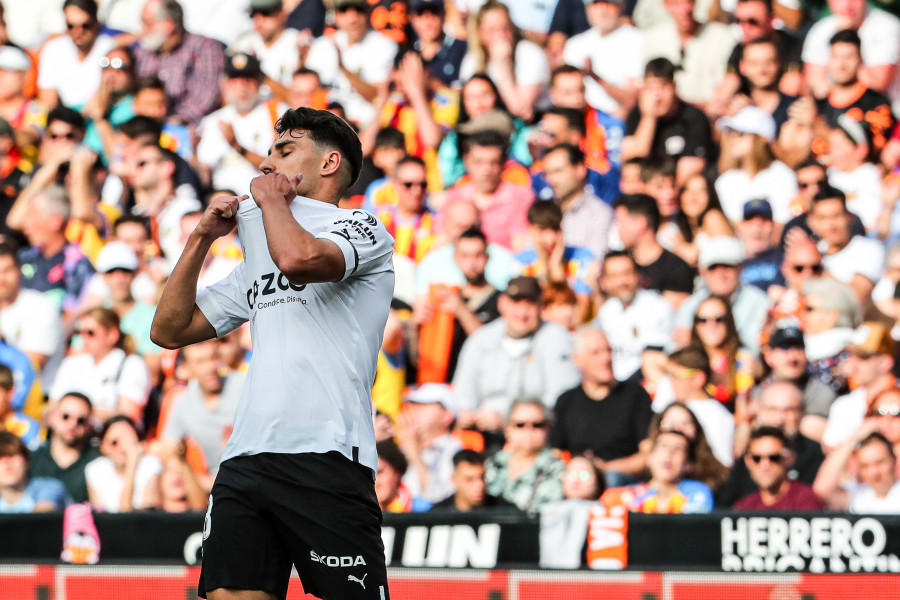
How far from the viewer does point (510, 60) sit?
31.6 ft

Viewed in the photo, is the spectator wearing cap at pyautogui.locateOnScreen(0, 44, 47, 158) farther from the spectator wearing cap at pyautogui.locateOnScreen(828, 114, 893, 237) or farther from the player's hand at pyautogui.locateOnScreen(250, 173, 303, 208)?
the player's hand at pyautogui.locateOnScreen(250, 173, 303, 208)

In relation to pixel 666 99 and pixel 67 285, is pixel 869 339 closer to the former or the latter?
pixel 666 99

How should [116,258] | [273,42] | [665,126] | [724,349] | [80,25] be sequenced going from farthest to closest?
[80,25] → [273,42] → [116,258] → [665,126] → [724,349]

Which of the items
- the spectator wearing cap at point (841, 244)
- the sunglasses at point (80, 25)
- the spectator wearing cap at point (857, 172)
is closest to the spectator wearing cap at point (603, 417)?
the spectator wearing cap at point (841, 244)

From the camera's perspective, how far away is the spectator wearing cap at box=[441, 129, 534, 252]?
8.91 meters

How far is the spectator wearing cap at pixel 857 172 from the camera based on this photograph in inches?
324

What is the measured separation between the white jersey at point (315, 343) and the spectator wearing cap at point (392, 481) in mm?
3954

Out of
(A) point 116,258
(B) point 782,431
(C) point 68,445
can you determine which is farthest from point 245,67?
(B) point 782,431

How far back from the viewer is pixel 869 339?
24.9 feet

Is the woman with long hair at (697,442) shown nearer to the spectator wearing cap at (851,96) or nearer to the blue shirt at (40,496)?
the spectator wearing cap at (851,96)

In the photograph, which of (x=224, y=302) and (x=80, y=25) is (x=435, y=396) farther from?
(x=80, y=25)

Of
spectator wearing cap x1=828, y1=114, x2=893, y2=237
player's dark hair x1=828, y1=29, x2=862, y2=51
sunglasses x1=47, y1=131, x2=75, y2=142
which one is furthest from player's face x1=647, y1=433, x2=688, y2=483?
sunglasses x1=47, y1=131, x2=75, y2=142

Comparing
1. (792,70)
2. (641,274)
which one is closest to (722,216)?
(641,274)

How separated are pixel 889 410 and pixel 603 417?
1.57 m
